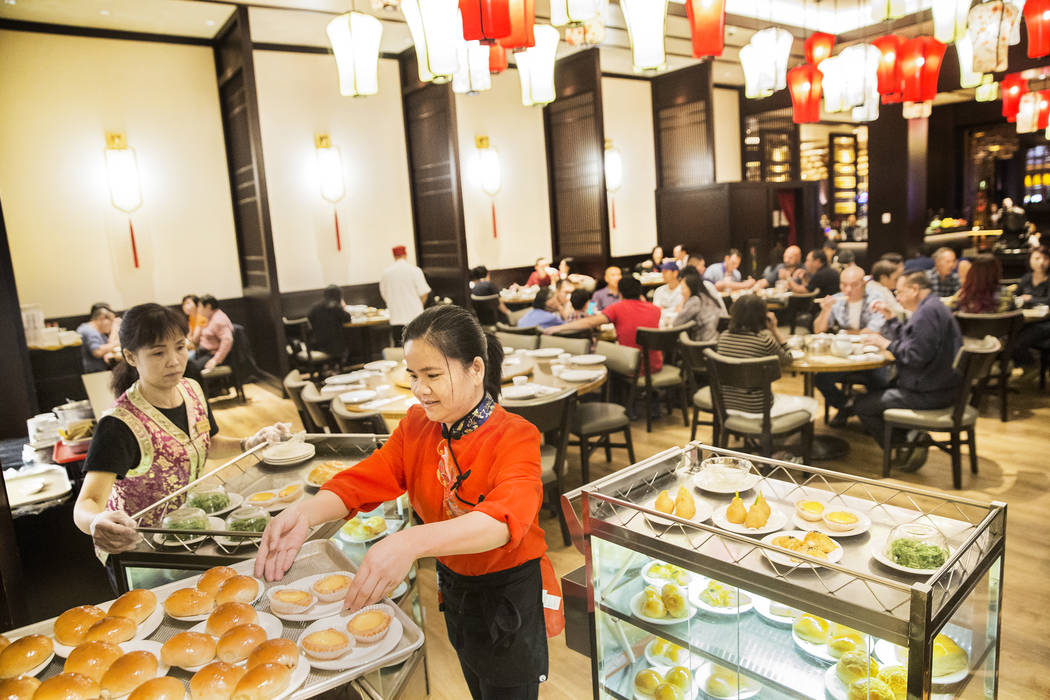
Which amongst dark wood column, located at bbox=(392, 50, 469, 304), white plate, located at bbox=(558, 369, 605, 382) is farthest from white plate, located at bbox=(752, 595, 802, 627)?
dark wood column, located at bbox=(392, 50, 469, 304)

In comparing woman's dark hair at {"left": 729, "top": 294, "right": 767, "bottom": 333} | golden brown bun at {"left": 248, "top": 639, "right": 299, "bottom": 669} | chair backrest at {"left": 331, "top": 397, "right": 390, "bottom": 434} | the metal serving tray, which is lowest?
chair backrest at {"left": 331, "top": 397, "right": 390, "bottom": 434}

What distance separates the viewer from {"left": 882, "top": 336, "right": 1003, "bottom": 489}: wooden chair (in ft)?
13.3

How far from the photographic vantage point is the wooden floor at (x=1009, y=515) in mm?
2693

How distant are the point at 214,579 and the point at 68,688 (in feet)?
1.21

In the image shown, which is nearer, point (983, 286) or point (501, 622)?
point (501, 622)

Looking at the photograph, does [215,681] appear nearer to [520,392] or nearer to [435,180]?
[520,392]

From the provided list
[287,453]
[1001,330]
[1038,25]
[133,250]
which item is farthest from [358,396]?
[133,250]

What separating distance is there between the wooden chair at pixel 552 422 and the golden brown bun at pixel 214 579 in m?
1.85

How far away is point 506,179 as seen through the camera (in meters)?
10.8

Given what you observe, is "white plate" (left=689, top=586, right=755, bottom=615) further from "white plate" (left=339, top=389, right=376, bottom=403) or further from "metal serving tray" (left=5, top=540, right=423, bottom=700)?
"white plate" (left=339, top=389, right=376, bottom=403)

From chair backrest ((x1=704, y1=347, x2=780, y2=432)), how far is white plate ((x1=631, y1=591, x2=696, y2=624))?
2.31 metres

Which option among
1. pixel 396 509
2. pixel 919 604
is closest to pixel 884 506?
pixel 919 604

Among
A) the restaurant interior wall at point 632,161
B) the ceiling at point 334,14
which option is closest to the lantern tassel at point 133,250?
the ceiling at point 334,14

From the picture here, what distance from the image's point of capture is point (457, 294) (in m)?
9.10
